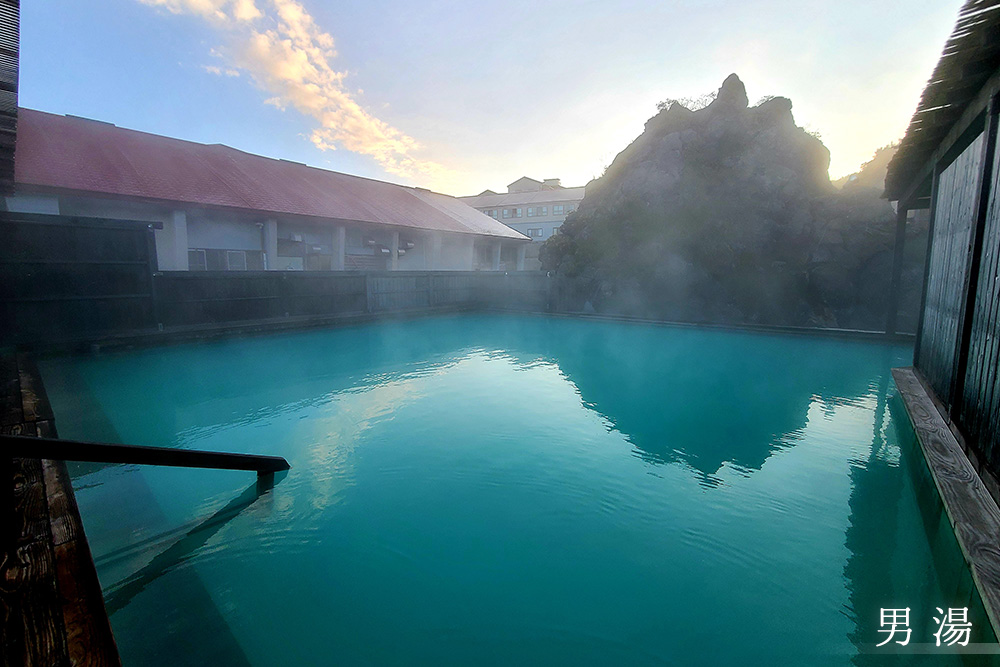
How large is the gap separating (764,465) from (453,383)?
437 cm

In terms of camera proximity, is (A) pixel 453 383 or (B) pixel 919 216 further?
(B) pixel 919 216

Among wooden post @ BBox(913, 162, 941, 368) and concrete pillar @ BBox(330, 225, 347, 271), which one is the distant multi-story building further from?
wooden post @ BBox(913, 162, 941, 368)

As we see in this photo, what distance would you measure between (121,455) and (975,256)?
567 cm

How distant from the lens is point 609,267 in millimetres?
17859

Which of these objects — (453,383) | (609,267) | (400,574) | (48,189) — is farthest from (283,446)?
(609,267)

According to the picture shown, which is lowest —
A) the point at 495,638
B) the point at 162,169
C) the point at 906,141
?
the point at 495,638

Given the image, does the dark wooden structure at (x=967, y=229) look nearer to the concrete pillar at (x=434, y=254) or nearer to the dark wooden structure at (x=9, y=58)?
the dark wooden structure at (x=9, y=58)

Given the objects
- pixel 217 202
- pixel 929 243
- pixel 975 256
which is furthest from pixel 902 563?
pixel 217 202

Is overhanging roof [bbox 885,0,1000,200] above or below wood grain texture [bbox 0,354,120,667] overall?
above

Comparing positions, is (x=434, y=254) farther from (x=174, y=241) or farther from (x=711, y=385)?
(x=711, y=385)

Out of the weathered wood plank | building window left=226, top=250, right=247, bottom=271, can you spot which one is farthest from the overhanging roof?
building window left=226, top=250, right=247, bottom=271

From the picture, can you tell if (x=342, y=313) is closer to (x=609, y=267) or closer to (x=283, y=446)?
(x=283, y=446)

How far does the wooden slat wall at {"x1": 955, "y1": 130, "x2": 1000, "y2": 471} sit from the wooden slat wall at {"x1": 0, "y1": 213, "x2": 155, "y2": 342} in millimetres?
11810

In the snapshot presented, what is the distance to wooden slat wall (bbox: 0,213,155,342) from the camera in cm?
741
